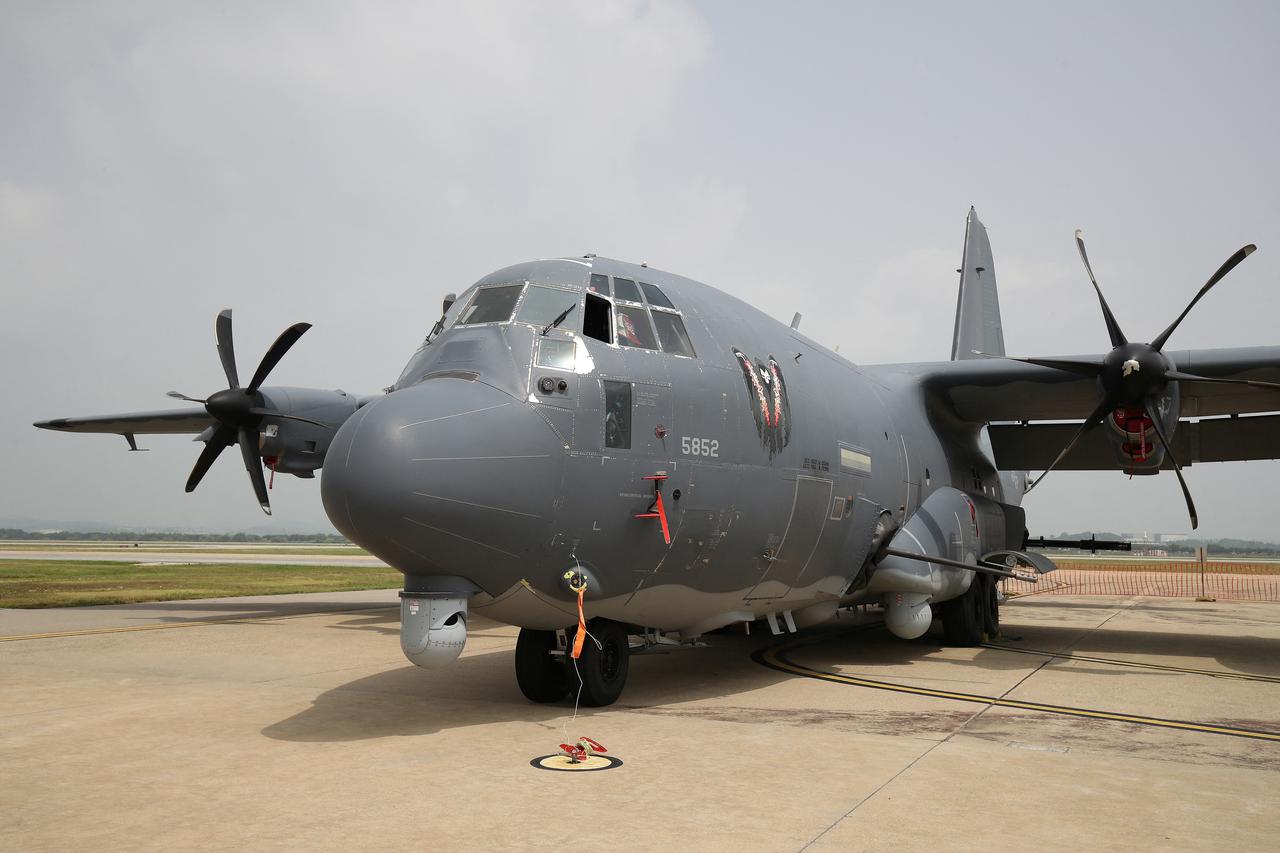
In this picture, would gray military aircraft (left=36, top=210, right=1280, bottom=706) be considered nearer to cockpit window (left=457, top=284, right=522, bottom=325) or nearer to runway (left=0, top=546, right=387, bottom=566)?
cockpit window (left=457, top=284, right=522, bottom=325)

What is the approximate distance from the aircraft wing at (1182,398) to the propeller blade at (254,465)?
1195cm

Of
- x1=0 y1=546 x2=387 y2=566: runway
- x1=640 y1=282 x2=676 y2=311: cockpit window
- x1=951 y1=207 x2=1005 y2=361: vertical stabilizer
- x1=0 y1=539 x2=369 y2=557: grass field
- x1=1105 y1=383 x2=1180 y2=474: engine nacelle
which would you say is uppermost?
x1=951 y1=207 x2=1005 y2=361: vertical stabilizer

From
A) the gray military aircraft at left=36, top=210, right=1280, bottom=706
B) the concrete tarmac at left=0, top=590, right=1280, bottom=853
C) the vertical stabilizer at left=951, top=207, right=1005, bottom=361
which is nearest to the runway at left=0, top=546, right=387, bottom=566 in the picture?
the vertical stabilizer at left=951, top=207, right=1005, bottom=361

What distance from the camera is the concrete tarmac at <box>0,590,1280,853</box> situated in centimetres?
532

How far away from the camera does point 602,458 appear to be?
8.13m

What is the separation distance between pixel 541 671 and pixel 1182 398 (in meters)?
11.0

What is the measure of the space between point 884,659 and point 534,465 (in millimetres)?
8136

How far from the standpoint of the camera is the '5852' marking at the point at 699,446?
8742mm

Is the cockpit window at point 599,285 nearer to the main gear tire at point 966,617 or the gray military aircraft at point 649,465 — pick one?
the gray military aircraft at point 649,465

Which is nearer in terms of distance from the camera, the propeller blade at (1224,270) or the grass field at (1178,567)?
the propeller blade at (1224,270)

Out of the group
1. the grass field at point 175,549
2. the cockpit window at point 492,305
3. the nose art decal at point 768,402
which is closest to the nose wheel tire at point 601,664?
the nose art decal at point 768,402

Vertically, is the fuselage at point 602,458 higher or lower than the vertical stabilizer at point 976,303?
lower

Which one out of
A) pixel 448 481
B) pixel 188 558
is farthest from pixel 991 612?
pixel 188 558

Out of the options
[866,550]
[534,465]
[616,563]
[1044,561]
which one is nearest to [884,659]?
[866,550]
